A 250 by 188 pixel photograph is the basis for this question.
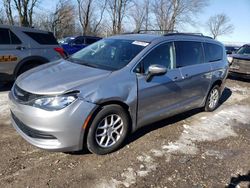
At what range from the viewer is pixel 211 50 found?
220 inches

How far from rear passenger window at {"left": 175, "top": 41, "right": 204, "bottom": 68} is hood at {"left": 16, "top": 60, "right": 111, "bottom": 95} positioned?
1.61 m

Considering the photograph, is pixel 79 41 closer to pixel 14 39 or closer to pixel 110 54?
pixel 14 39

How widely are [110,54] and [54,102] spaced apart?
4.98 feet

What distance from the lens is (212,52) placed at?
5.62 meters

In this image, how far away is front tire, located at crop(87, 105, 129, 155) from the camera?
10.7ft

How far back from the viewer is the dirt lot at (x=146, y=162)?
118 inches

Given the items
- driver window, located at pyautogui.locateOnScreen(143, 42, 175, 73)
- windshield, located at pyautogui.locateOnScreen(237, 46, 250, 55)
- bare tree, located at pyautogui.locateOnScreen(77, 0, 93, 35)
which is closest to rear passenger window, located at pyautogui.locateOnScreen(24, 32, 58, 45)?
driver window, located at pyautogui.locateOnScreen(143, 42, 175, 73)

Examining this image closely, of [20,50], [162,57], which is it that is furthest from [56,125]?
[20,50]

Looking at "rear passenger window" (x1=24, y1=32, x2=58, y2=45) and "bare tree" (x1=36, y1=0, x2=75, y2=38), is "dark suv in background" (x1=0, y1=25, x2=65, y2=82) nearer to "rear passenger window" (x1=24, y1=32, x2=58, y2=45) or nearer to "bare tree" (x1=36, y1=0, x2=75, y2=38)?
"rear passenger window" (x1=24, y1=32, x2=58, y2=45)

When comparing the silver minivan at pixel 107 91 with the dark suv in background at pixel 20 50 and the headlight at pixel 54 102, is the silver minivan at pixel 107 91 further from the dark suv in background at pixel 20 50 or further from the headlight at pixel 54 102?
the dark suv in background at pixel 20 50

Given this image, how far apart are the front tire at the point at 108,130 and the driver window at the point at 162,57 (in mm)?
846

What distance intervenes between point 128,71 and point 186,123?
2.15 metres

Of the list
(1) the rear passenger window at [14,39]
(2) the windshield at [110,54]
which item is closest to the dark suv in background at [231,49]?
(2) the windshield at [110,54]

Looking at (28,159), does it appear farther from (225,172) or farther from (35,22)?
(35,22)
